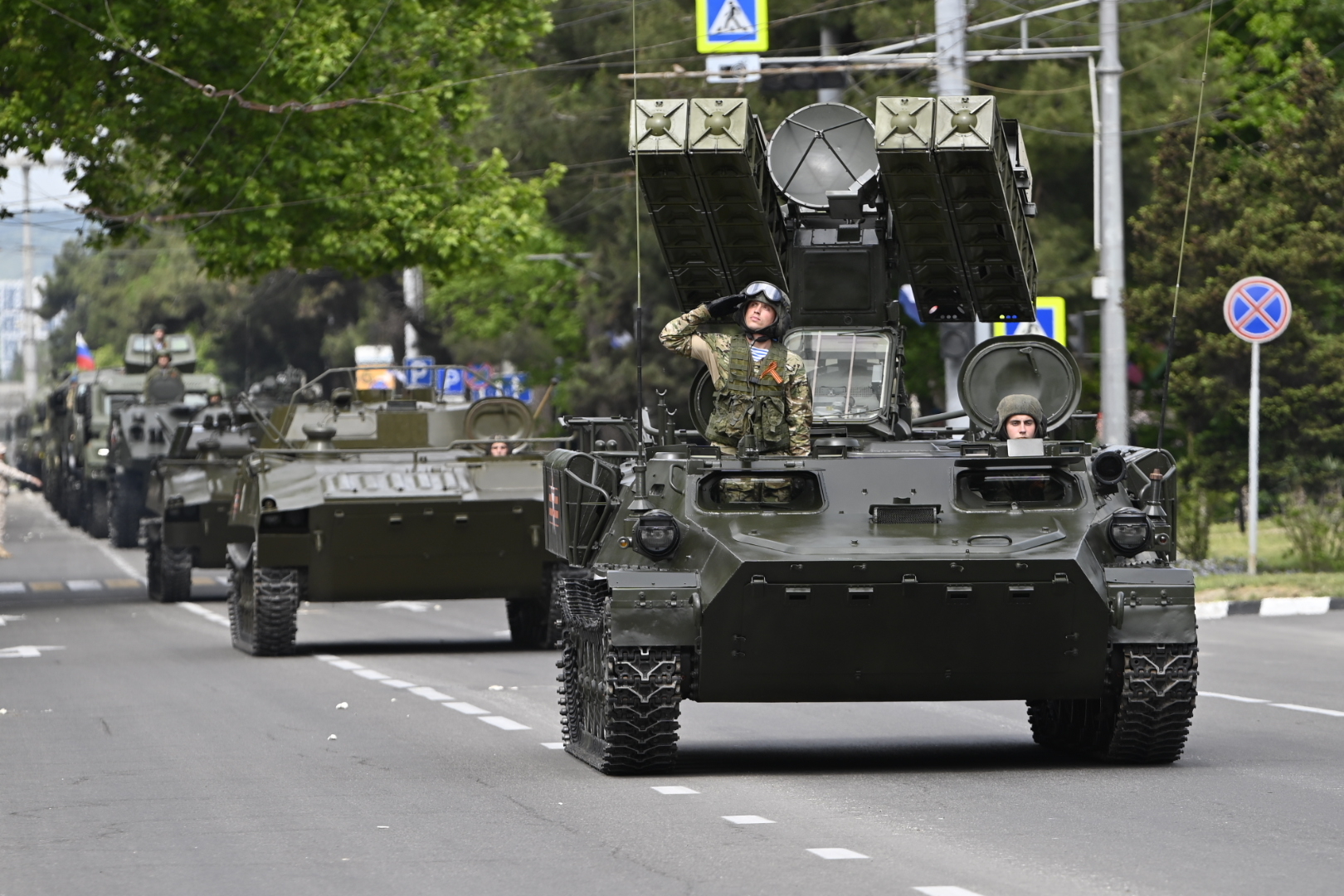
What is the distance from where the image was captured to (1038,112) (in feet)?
129

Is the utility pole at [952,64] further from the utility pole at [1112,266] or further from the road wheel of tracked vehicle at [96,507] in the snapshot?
the road wheel of tracked vehicle at [96,507]

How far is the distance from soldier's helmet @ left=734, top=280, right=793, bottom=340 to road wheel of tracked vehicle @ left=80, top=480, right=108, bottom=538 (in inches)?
1414

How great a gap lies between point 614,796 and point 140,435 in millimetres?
30042

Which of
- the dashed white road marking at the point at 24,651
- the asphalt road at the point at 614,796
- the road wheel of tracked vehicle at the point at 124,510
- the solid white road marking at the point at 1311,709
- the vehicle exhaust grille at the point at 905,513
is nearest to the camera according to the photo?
the asphalt road at the point at 614,796

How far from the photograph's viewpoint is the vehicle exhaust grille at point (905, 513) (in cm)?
1100

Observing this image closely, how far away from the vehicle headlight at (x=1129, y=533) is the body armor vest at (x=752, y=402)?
1510 millimetres

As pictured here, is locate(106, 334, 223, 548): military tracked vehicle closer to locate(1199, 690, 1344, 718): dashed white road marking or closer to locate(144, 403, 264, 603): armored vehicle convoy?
locate(144, 403, 264, 603): armored vehicle convoy

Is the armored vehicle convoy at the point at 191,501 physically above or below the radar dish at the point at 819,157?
below

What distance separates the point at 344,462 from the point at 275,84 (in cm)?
833

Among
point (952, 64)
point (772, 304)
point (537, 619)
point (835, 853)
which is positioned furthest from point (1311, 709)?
point (952, 64)

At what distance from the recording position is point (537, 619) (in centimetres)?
2089

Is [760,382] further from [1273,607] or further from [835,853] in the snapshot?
[1273,607]

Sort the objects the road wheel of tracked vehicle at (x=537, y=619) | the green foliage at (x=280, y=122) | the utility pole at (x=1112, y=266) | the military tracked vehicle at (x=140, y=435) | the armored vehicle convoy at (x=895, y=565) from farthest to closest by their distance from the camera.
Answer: the military tracked vehicle at (x=140, y=435) → the green foliage at (x=280, y=122) → the utility pole at (x=1112, y=266) → the road wheel of tracked vehicle at (x=537, y=619) → the armored vehicle convoy at (x=895, y=565)

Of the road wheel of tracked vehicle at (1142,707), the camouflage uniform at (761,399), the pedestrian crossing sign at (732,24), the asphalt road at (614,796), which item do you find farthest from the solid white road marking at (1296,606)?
the camouflage uniform at (761,399)
